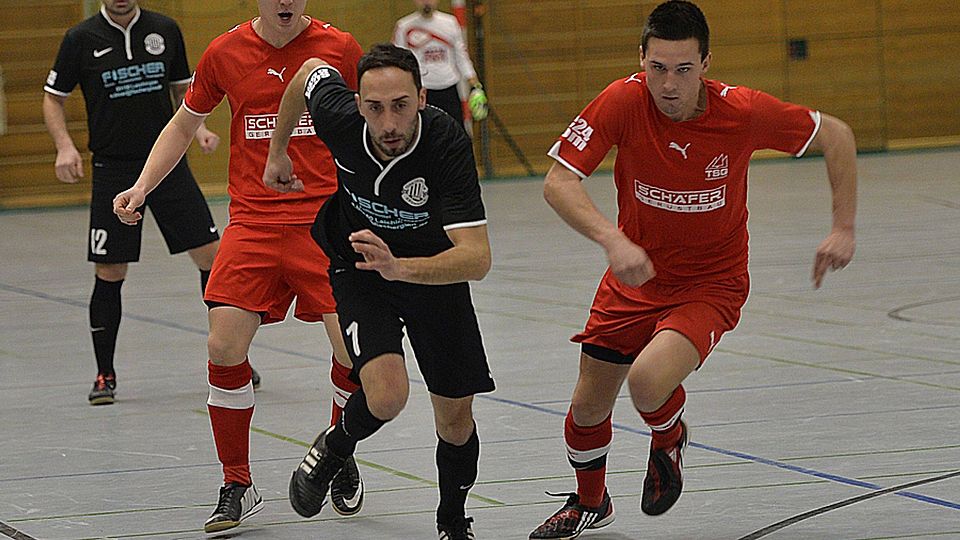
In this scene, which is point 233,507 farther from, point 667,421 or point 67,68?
point 67,68

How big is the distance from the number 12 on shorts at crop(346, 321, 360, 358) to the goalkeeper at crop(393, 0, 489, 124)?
10034mm

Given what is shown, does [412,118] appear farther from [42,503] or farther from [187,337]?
[187,337]

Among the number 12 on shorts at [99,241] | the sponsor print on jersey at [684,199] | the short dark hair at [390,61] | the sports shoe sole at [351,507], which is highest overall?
the short dark hair at [390,61]

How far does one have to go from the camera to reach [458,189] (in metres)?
4.21

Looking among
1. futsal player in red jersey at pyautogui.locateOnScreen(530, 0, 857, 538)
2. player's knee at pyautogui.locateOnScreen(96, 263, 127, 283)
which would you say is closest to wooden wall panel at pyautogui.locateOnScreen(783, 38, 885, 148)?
player's knee at pyautogui.locateOnScreen(96, 263, 127, 283)

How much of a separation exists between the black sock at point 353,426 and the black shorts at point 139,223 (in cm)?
275

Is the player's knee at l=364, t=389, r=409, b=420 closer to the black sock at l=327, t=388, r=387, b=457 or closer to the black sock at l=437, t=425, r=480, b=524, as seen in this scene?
the black sock at l=327, t=388, r=387, b=457

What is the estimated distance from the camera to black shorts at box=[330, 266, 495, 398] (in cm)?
433

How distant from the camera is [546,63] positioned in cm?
1991

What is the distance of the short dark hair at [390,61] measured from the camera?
419cm

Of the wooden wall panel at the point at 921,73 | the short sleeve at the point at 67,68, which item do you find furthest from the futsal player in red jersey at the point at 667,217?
the wooden wall panel at the point at 921,73

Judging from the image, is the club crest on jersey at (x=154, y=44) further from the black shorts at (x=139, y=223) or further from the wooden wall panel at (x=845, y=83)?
the wooden wall panel at (x=845, y=83)

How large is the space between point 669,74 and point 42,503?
2.61 metres

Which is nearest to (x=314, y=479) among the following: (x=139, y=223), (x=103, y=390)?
(x=103, y=390)
